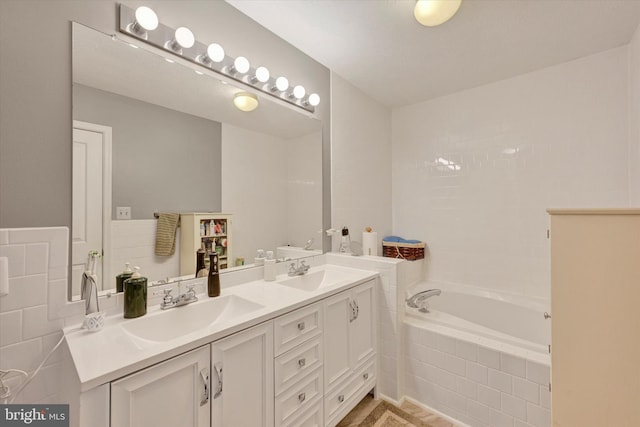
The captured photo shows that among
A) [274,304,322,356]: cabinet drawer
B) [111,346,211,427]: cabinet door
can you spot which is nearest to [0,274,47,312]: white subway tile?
[111,346,211,427]: cabinet door

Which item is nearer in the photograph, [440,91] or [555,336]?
[555,336]

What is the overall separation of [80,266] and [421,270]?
275cm

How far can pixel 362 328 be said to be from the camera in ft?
5.90

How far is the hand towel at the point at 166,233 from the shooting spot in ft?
4.36

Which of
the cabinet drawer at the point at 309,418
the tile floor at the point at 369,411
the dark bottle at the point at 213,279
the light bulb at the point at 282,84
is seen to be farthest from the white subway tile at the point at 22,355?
the light bulb at the point at 282,84

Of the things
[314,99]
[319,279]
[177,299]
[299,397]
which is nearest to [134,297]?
[177,299]

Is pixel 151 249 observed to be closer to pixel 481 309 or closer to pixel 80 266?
pixel 80 266

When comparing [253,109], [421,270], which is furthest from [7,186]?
[421,270]

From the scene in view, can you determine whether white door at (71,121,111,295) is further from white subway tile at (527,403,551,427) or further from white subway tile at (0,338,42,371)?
white subway tile at (527,403,551,427)

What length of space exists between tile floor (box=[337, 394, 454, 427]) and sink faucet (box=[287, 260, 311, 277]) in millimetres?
944

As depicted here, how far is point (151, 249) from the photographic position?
1306 millimetres

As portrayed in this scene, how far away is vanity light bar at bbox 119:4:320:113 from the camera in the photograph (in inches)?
49.0

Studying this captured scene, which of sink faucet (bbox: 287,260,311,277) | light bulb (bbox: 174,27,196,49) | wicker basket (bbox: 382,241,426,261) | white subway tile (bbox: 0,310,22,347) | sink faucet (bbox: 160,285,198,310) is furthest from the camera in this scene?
wicker basket (bbox: 382,241,426,261)

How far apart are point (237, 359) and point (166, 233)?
27.4 inches
